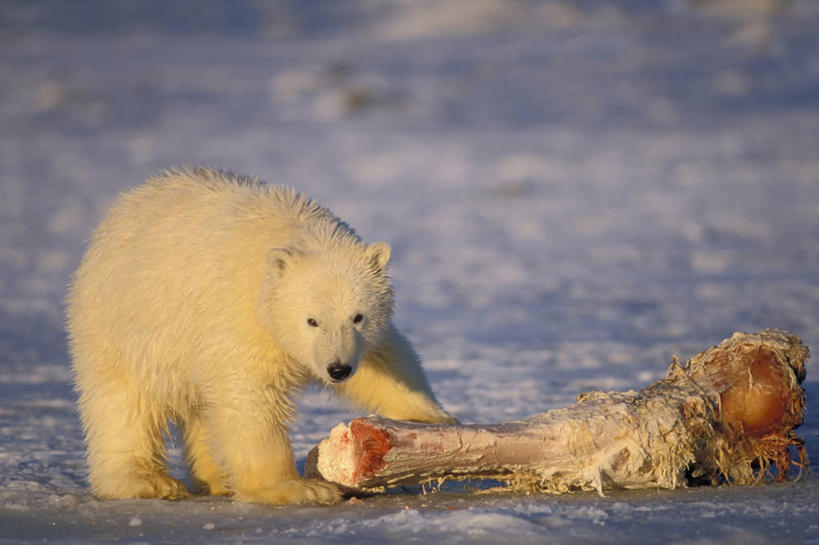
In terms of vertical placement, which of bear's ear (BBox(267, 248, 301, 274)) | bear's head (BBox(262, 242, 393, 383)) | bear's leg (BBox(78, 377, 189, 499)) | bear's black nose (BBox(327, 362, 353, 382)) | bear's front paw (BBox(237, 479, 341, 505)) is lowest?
bear's front paw (BBox(237, 479, 341, 505))

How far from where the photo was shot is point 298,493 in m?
4.66

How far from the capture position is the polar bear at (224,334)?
15.6 ft

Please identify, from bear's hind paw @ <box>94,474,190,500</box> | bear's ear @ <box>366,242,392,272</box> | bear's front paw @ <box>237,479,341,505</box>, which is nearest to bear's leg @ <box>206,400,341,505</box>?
bear's front paw @ <box>237,479,341,505</box>

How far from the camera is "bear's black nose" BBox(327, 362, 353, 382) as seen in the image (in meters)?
4.56

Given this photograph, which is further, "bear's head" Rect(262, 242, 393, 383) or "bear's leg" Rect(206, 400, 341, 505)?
"bear's leg" Rect(206, 400, 341, 505)

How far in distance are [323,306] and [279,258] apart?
273 mm

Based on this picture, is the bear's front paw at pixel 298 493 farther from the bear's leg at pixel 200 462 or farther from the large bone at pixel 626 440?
the bear's leg at pixel 200 462

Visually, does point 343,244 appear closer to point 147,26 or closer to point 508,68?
point 508,68

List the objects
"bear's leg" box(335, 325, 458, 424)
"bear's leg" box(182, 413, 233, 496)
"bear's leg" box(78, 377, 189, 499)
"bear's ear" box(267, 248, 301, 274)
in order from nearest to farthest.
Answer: "bear's ear" box(267, 248, 301, 274) < "bear's leg" box(335, 325, 458, 424) < "bear's leg" box(78, 377, 189, 499) < "bear's leg" box(182, 413, 233, 496)

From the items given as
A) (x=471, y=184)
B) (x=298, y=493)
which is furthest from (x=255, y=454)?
(x=471, y=184)

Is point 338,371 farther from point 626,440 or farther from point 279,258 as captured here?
point 626,440

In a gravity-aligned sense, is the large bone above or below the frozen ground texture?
below

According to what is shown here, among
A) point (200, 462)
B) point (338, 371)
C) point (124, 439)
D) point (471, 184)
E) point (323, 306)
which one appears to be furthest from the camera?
point (471, 184)

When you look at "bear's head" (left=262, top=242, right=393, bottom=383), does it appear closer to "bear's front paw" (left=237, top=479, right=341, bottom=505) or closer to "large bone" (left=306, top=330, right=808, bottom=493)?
"large bone" (left=306, top=330, right=808, bottom=493)
